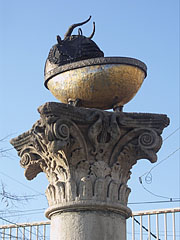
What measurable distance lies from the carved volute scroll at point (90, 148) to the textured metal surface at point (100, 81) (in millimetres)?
375

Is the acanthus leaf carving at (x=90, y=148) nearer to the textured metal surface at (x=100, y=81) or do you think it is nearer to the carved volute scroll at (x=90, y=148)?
the carved volute scroll at (x=90, y=148)

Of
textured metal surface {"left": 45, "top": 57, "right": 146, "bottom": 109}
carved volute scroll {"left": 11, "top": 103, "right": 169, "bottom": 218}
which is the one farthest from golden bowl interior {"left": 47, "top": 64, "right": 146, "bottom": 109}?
carved volute scroll {"left": 11, "top": 103, "right": 169, "bottom": 218}

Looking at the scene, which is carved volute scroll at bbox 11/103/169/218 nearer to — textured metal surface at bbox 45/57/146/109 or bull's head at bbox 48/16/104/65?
textured metal surface at bbox 45/57/146/109

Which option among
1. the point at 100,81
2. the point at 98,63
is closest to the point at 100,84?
the point at 100,81

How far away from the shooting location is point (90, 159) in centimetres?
918

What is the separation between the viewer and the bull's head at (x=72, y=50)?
A: 961 centimetres

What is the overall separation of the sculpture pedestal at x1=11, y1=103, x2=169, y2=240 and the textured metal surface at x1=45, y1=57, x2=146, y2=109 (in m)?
0.37

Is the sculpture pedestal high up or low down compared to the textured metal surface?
down

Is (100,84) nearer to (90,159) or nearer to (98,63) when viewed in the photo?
(98,63)

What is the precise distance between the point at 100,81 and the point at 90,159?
1.09 metres

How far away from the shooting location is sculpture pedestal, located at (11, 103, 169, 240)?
29.0 ft

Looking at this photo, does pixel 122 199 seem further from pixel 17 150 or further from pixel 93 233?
pixel 17 150

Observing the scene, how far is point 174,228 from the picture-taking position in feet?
42.7

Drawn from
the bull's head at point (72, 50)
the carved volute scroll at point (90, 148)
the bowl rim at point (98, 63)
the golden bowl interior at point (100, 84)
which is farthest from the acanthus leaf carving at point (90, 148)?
the bull's head at point (72, 50)
